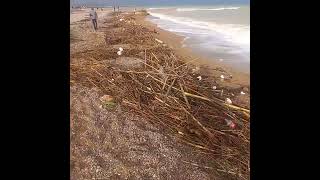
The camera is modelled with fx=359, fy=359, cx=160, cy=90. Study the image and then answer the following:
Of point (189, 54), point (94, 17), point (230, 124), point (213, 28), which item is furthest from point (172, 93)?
point (94, 17)

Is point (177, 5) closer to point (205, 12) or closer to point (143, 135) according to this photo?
point (205, 12)

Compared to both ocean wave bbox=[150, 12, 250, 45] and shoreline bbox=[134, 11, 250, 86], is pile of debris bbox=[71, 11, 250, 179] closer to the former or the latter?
shoreline bbox=[134, 11, 250, 86]

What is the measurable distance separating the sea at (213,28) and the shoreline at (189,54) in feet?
0.07

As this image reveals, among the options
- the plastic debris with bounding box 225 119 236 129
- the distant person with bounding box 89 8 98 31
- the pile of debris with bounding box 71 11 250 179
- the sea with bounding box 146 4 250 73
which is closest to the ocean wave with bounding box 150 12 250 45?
the sea with bounding box 146 4 250 73

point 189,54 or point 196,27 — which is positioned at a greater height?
point 196,27

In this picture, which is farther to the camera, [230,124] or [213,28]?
[213,28]

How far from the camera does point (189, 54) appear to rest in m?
2.48

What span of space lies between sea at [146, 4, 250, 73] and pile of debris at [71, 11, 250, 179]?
14 centimetres

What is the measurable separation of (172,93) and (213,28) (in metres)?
0.56

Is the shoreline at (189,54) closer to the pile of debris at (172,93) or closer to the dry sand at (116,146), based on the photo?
the pile of debris at (172,93)

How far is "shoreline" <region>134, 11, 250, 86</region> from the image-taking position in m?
2.42

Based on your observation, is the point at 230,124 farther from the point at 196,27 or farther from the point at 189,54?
the point at 196,27
